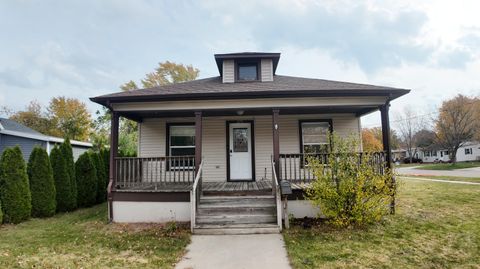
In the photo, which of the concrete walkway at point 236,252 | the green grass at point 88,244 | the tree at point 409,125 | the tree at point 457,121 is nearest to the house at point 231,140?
the concrete walkway at point 236,252

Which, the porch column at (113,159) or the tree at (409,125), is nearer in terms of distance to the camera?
the porch column at (113,159)

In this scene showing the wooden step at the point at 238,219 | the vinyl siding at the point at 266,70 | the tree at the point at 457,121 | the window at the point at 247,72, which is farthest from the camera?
the tree at the point at 457,121

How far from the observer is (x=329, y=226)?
5.59 meters

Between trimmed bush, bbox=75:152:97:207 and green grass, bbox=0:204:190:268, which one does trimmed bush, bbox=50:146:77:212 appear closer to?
trimmed bush, bbox=75:152:97:207

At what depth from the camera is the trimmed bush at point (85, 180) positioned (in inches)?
332

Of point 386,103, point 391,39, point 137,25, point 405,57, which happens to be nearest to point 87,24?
point 137,25

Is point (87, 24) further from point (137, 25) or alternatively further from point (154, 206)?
point (154, 206)

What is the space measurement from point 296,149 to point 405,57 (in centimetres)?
1670

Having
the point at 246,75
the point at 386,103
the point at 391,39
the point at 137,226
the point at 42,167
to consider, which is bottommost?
the point at 137,226

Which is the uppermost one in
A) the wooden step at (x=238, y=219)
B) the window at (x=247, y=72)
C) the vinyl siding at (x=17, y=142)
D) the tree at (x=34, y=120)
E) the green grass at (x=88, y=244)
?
the tree at (x=34, y=120)

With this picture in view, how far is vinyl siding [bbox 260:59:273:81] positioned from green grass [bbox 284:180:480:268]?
5409 mm

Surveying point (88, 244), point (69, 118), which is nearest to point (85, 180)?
point (88, 244)

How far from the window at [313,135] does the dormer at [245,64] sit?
7.17 ft

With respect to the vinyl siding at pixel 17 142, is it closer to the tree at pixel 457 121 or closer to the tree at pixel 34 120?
the tree at pixel 34 120
